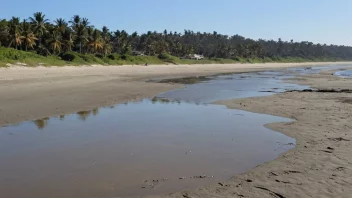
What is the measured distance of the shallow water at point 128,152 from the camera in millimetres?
7191

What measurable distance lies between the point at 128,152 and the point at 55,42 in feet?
215

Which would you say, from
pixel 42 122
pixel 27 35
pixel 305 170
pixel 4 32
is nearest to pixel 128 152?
pixel 305 170

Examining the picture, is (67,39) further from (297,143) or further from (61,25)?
(297,143)

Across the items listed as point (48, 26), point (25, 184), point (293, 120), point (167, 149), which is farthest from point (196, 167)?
point (48, 26)

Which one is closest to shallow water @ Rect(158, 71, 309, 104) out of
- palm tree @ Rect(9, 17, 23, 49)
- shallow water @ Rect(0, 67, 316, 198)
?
shallow water @ Rect(0, 67, 316, 198)

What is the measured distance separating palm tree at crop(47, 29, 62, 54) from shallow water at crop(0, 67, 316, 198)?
192ft

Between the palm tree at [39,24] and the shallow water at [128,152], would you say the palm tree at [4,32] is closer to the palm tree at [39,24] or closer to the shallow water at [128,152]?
the palm tree at [39,24]

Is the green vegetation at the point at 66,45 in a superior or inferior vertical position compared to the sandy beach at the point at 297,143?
superior

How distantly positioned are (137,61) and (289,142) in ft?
244

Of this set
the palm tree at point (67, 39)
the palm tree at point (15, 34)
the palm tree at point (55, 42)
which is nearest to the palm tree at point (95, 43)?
the palm tree at point (67, 39)

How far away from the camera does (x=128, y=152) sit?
384 inches

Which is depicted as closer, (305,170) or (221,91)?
(305,170)

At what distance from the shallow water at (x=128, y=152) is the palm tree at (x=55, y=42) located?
58589mm

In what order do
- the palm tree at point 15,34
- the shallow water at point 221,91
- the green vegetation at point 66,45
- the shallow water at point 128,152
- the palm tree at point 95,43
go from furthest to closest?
the palm tree at point 95,43, the palm tree at point 15,34, the green vegetation at point 66,45, the shallow water at point 221,91, the shallow water at point 128,152
